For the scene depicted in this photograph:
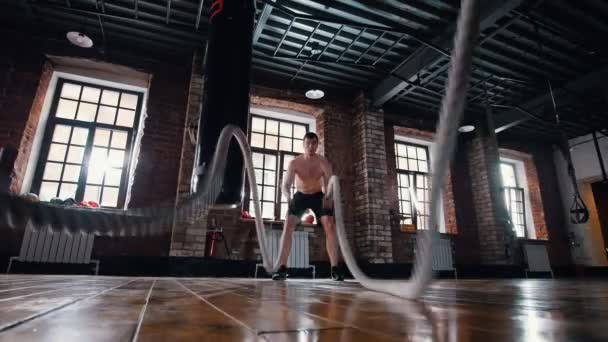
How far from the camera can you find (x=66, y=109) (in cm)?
482

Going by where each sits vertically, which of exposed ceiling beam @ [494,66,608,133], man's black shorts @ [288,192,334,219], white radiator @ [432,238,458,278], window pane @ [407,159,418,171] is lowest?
white radiator @ [432,238,458,278]

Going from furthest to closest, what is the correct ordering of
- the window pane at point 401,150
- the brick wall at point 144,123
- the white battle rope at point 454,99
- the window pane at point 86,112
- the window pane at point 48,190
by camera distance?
the window pane at point 401,150, the window pane at point 86,112, the window pane at point 48,190, the brick wall at point 144,123, the white battle rope at point 454,99

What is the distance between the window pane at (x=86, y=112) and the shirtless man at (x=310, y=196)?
11.8 ft

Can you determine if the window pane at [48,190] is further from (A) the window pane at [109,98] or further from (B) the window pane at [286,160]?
(B) the window pane at [286,160]

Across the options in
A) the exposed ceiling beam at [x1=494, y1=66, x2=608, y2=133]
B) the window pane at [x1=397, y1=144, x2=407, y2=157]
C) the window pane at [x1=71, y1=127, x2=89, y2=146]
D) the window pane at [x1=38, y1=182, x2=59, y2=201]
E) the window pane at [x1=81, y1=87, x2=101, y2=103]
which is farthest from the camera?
the window pane at [x1=397, y1=144, x2=407, y2=157]

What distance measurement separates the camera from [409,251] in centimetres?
583

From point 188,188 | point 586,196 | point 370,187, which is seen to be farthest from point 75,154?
point 586,196

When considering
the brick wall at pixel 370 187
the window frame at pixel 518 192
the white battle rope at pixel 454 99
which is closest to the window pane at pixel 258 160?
the brick wall at pixel 370 187

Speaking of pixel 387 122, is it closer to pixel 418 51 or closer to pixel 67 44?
pixel 418 51

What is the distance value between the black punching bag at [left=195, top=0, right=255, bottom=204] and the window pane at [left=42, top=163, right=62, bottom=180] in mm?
3562

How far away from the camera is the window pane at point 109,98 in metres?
5.08

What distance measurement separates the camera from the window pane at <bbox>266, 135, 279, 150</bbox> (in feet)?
19.2

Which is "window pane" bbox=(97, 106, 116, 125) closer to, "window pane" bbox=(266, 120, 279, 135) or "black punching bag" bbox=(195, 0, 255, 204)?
"window pane" bbox=(266, 120, 279, 135)

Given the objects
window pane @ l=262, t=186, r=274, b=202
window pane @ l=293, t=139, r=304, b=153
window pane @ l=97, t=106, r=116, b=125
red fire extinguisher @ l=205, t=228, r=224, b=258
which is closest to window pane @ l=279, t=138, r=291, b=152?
window pane @ l=293, t=139, r=304, b=153
